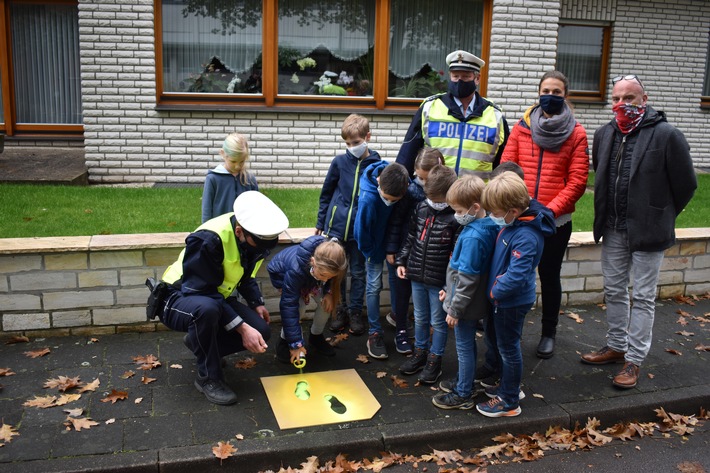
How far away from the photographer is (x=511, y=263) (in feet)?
13.4

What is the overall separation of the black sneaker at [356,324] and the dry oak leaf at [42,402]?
2.36 meters

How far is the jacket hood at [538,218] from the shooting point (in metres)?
4.12

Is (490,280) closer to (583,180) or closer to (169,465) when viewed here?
(583,180)

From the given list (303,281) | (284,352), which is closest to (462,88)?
(303,281)

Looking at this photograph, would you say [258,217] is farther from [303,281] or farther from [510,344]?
[510,344]

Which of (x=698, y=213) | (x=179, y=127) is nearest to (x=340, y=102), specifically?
(x=179, y=127)

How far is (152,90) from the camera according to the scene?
953cm

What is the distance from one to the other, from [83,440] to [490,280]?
2615 millimetres

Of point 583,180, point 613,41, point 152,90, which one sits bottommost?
point 583,180

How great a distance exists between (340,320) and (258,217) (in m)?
1.77

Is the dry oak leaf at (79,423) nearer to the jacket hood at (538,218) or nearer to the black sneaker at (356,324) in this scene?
the black sneaker at (356,324)

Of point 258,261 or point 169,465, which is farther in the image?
point 258,261

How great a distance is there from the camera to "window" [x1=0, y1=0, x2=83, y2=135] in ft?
36.6

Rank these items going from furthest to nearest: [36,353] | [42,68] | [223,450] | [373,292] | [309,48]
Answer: [42,68] < [309,48] < [373,292] < [36,353] < [223,450]
